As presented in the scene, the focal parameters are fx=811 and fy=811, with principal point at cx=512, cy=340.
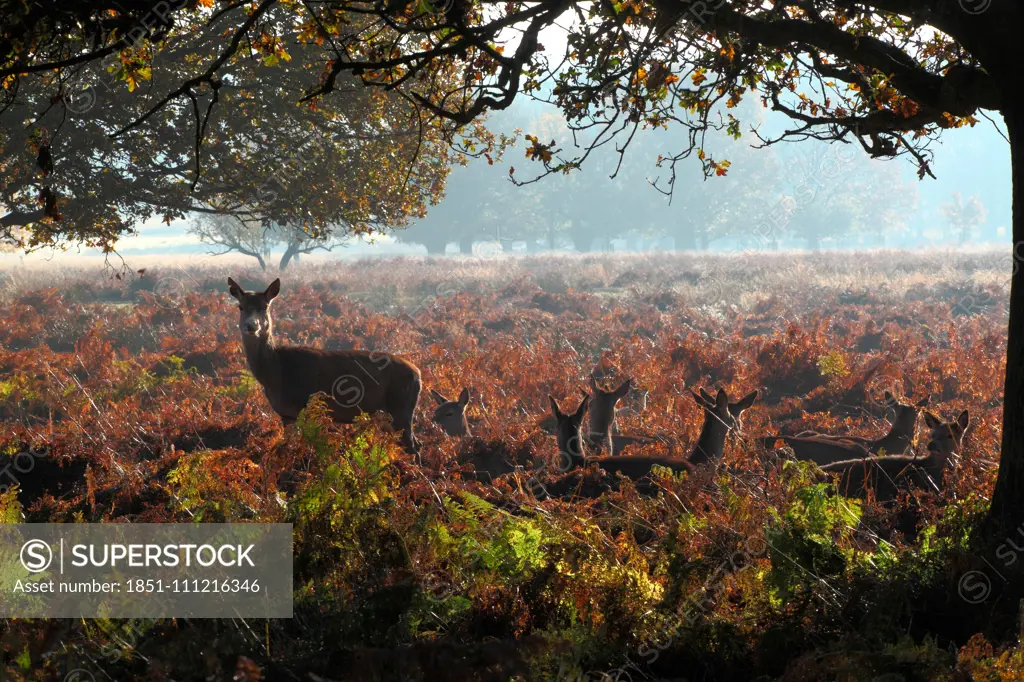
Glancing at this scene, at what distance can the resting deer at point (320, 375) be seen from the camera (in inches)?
459

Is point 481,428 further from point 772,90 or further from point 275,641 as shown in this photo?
point 275,641

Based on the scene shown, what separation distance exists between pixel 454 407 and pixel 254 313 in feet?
10.8

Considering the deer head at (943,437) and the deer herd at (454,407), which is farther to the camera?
the deer herd at (454,407)

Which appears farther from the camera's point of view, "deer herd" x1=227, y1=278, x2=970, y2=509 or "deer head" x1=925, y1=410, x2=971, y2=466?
"deer herd" x1=227, y1=278, x2=970, y2=509

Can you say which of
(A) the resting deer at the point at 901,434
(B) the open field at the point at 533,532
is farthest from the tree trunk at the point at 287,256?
(A) the resting deer at the point at 901,434

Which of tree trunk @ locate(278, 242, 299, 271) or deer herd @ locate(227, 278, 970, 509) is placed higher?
tree trunk @ locate(278, 242, 299, 271)

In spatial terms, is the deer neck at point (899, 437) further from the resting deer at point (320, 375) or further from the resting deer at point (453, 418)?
the resting deer at point (320, 375)

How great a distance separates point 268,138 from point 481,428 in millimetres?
6671

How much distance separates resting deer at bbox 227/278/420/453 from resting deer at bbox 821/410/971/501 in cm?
594

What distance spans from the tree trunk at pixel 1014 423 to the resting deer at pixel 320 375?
7.97 m

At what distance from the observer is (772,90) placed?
747 centimetres

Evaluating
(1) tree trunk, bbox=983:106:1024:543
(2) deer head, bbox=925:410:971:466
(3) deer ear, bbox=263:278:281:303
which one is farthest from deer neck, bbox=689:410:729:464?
(3) deer ear, bbox=263:278:281:303

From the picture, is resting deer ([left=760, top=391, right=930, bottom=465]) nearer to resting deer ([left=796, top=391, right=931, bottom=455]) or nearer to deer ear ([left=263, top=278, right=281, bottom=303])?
resting deer ([left=796, top=391, right=931, bottom=455])

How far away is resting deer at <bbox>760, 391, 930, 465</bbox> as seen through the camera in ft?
32.9
